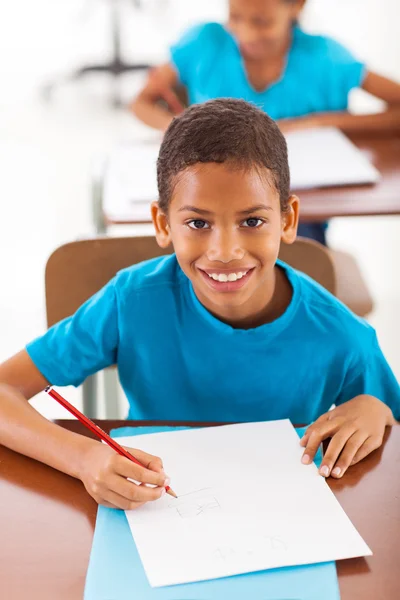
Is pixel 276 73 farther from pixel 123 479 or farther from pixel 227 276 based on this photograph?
pixel 123 479

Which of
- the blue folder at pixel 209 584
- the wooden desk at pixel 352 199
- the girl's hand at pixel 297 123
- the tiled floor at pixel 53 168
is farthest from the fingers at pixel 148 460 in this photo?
the girl's hand at pixel 297 123

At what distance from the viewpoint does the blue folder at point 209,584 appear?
0.85 m

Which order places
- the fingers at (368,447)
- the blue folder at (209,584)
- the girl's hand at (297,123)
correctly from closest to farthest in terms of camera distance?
1. the blue folder at (209,584)
2. the fingers at (368,447)
3. the girl's hand at (297,123)

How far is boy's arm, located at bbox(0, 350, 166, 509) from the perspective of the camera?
0.97 metres

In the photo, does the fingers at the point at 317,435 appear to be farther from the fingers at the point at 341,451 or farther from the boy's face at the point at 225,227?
the boy's face at the point at 225,227

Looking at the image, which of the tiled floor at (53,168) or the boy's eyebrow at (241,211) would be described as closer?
the boy's eyebrow at (241,211)

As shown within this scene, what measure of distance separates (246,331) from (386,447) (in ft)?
0.88

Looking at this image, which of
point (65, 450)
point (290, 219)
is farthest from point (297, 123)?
point (65, 450)

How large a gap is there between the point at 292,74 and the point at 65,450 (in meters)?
1.72

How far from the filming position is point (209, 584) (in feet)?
2.84

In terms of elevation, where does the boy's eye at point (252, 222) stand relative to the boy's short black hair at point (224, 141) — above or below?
below

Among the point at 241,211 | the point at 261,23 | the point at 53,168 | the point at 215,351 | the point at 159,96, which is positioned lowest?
the point at 53,168

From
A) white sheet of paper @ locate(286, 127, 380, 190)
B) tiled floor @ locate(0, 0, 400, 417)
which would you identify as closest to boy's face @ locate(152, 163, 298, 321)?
white sheet of paper @ locate(286, 127, 380, 190)

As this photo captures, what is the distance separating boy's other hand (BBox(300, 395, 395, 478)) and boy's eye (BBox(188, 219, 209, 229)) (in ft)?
0.97
